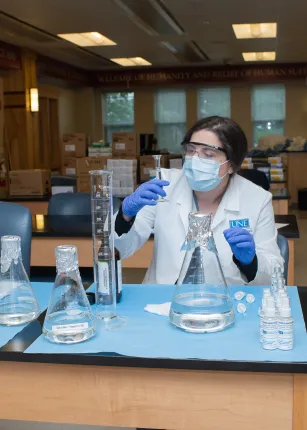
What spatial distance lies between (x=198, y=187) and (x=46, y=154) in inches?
365

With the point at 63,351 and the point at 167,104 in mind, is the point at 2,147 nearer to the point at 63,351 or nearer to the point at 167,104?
the point at 167,104

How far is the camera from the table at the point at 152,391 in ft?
4.03

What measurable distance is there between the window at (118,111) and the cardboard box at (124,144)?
7.13 m

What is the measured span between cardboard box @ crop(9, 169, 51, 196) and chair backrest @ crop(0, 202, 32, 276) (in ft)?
12.4

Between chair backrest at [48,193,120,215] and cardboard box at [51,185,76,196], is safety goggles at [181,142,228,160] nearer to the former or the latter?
chair backrest at [48,193,120,215]

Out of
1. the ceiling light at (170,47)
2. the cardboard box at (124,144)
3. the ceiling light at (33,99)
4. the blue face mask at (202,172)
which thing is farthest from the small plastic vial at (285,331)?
the ceiling light at (33,99)

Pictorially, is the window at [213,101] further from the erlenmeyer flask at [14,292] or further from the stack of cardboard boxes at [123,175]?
the erlenmeyer flask at [14,292]

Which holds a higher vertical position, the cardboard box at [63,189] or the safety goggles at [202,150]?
the safety goggles at [202,150]

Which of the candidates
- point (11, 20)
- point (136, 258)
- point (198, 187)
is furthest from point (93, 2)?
point (198, 187)

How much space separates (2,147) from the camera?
29.2 feet

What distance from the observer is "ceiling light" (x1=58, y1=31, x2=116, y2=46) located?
8227mm

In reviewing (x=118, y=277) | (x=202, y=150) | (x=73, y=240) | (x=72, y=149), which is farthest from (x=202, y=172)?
(x=72, y=149)

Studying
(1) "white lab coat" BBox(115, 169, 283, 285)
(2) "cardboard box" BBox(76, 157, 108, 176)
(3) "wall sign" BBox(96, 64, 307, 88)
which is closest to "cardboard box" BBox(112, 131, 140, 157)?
(2) "cardboard box" BBox(76, 157, 108, 176)

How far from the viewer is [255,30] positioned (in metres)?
8.25
